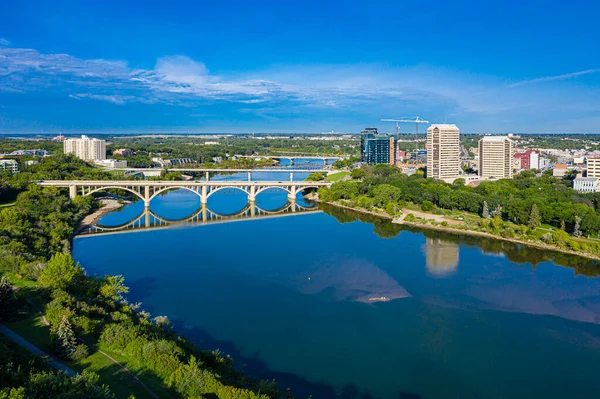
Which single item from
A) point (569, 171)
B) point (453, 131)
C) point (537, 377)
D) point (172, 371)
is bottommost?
point (537, 377)

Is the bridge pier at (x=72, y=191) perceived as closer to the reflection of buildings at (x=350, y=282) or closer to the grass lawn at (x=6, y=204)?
the grass lawn at (x=6, y=204)

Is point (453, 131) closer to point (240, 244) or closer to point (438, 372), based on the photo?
point (240, 244)

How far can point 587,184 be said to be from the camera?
33.4m

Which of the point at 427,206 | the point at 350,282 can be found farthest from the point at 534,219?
the point at 350,282

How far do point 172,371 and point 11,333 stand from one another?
3.51m

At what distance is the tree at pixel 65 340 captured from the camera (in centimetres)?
870

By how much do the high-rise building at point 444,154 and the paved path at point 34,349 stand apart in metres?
38.9

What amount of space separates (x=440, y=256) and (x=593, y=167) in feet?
74.9

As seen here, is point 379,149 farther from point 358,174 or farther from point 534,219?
point 534,219

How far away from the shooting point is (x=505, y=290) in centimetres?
1620

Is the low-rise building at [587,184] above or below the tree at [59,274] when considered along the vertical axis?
above

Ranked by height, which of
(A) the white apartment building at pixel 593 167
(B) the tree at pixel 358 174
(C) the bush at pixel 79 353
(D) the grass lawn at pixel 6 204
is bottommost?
(C) the bush at pixel 79 353

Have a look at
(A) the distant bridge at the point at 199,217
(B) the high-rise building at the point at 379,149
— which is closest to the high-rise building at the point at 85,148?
(B) the high-rise building at the point at 379,149

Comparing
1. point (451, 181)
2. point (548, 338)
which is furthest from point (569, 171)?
point (548, 338)
